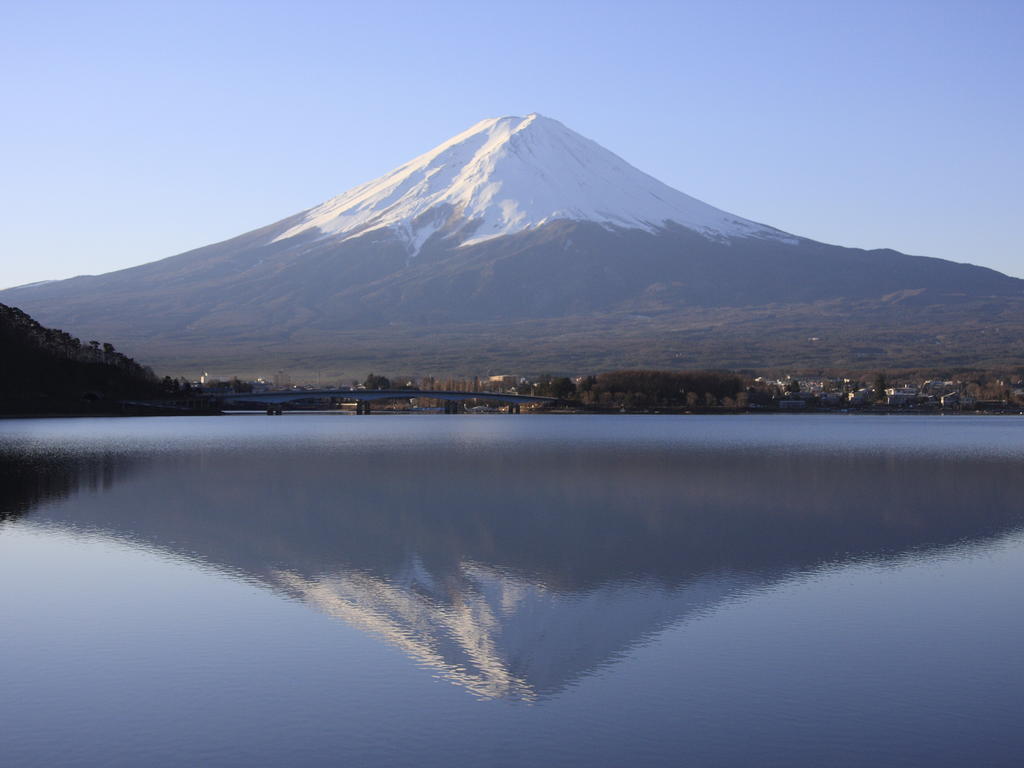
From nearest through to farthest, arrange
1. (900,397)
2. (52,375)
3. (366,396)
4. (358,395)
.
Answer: (52,375) → (358,395) → (366,396) → (900,397)

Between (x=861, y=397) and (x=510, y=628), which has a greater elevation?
(x=861, y=397)

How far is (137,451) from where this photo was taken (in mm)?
43031

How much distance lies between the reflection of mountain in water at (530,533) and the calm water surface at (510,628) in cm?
8

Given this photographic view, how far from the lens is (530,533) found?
1958 centimetres

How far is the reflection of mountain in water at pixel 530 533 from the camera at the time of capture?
1236 cm

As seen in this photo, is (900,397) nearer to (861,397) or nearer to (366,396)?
(861,397)

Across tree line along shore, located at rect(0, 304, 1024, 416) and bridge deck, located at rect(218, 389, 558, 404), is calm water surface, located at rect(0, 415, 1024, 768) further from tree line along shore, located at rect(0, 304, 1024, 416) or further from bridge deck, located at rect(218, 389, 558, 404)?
bridge deck, located at rect(218, 389, 558, 404)

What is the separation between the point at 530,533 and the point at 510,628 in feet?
24.0

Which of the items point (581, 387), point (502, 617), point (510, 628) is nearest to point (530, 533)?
point (502, 617)

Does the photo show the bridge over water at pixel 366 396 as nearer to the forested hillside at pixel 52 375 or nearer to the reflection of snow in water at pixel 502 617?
the forested hillside at pixel 52 375

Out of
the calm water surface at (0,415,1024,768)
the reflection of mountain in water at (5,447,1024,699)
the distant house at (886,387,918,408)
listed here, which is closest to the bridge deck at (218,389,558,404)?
the distant house at (886,387,918,408)

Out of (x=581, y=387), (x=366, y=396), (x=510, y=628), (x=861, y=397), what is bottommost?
(x=510, y=628)

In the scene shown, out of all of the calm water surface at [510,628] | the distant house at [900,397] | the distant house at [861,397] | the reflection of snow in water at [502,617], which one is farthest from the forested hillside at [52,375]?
the distant house at [900,397]

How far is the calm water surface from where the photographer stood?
882 cm
